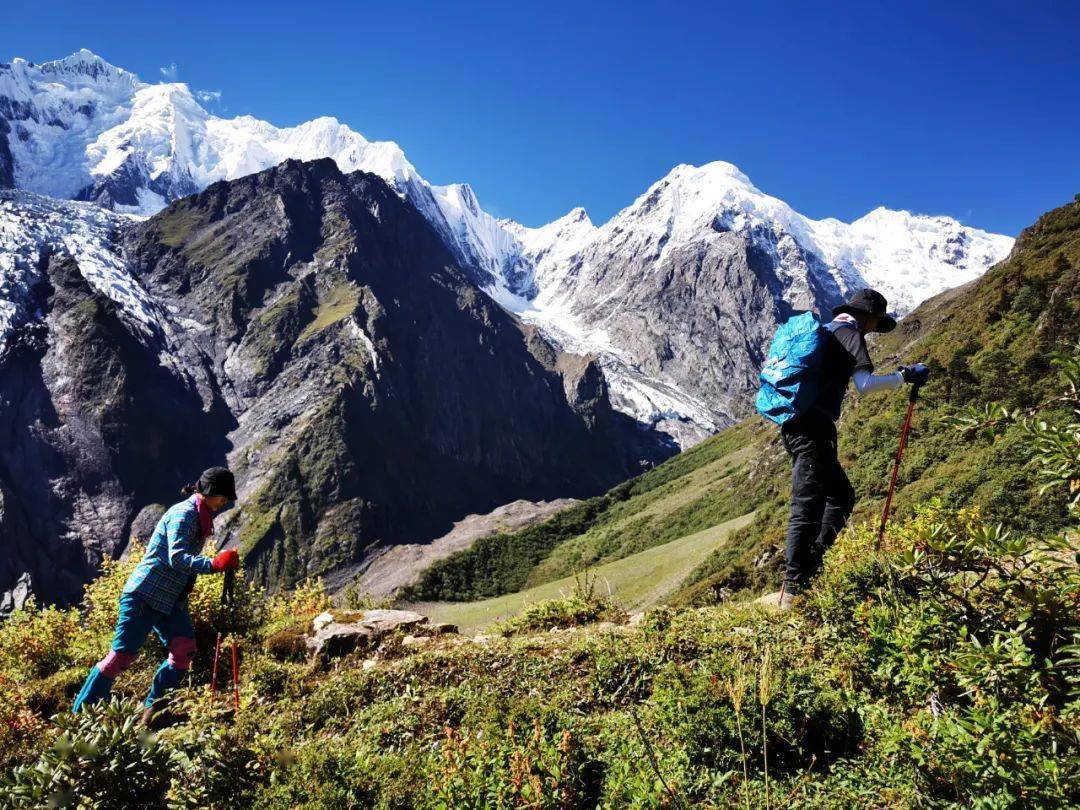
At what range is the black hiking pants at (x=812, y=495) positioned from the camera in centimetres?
646

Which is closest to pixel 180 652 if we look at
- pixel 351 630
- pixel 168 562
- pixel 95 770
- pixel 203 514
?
pixel 168 562

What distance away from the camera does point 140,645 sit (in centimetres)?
652

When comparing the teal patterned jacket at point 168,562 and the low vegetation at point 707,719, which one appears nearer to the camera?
the low vegetation at point 707,719

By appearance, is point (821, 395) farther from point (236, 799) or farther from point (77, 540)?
point (77, 540)

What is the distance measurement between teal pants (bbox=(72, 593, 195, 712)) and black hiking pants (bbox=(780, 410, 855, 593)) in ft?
22.3

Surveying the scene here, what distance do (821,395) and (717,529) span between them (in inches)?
2943

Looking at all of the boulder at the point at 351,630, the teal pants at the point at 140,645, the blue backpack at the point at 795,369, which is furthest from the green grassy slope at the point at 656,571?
the blue backpack at the point at 795,369

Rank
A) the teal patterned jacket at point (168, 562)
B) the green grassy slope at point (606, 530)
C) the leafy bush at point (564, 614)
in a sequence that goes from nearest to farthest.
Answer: the teal patterned jacket at point (168, 562) < the leafy bush at point (564, 614) < the green grassy slope at point (606, 530)

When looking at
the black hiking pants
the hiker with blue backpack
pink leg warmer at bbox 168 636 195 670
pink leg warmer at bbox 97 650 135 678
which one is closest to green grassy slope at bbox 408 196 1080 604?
the hiker with blue backpack

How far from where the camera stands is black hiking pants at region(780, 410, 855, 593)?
646 cm

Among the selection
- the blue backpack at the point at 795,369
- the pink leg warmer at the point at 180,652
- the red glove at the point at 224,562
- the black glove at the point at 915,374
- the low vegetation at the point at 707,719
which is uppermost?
the blue backpack at the point at 795,369

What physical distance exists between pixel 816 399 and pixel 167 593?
7361mm

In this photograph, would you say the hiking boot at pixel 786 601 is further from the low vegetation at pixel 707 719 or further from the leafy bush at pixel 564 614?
the leafy bush at pixel 564 614

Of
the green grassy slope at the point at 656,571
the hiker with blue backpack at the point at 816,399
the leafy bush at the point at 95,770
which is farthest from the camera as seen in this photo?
the green grassy slope at the point at 656,571
